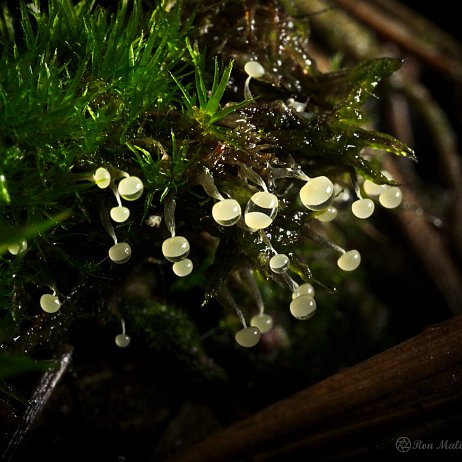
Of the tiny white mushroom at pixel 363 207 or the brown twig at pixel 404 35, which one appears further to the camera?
the brown twig at pixel 404 35

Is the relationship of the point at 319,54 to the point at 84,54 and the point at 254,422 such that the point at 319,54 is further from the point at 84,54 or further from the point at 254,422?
the point at 254,422

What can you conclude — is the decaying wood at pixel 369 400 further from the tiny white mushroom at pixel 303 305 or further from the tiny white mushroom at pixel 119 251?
the tiny white mushroom at pixel 119 251

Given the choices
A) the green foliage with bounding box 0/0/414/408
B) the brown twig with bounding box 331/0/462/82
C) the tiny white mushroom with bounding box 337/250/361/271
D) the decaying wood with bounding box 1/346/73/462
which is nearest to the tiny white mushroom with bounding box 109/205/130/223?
the green foliage with bounding box 0/0/414/408

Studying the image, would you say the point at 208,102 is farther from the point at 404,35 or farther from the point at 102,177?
the point at 404,35

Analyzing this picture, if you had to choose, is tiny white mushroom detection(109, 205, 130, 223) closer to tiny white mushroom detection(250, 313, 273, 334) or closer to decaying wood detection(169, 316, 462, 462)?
tiny white mushroom detection(250, 313, 273, 334)

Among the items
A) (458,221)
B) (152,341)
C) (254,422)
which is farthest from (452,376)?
(458,221)

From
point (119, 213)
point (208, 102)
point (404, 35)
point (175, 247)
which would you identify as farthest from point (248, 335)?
point (404, 35)

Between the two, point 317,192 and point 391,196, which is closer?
point 317,192

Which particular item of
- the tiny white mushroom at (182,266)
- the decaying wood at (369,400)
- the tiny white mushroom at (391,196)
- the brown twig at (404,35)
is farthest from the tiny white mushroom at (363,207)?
the brown twig at (404,35)

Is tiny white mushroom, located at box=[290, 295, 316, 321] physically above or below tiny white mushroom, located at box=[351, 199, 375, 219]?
below
